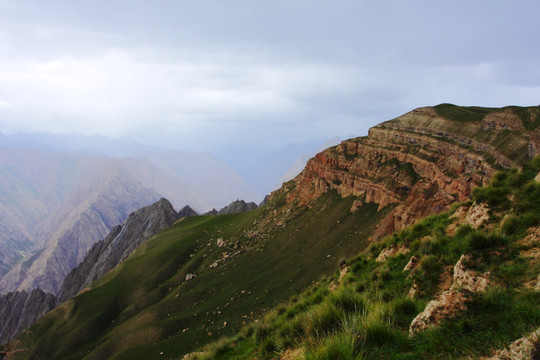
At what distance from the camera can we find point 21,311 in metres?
101

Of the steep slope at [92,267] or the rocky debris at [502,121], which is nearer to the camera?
the rocky debris at [502,121]

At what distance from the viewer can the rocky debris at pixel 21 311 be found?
97938 millimetres

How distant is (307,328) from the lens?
25.8 feet

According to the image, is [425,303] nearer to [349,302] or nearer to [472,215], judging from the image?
[349,302]

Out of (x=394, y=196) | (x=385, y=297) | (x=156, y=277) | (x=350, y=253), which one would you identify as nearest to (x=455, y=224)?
(x=385, y=297)

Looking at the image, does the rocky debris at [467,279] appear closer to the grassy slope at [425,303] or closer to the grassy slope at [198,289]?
the grassy slope at [425,303]

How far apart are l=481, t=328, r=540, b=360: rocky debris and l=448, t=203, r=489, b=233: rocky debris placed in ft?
27.0

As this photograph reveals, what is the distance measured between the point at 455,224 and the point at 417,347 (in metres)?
10.3

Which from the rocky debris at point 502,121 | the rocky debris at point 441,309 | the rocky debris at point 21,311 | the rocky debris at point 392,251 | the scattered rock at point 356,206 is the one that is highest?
the rocky debris at point 502,121

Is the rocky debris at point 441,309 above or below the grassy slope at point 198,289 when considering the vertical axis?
above

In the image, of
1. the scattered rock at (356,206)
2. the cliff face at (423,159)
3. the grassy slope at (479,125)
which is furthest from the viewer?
the scattered rock at (356,206)

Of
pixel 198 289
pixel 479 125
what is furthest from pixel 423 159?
pixel 198 289

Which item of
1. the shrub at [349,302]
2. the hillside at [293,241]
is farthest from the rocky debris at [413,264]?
the hillside at [293,241]

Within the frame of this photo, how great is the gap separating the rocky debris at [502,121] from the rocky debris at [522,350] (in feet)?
147
